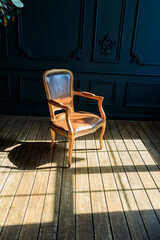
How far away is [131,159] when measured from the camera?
7.44 ft

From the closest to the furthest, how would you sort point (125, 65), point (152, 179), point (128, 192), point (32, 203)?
point (32, 203)
point (128, 192)
point (152, 179)
point (125, 65)

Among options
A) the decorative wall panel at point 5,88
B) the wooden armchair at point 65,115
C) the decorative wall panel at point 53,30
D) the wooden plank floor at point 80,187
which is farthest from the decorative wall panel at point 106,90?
the decorative wall panel at point 5,88

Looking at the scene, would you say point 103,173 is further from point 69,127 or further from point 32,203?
point 32,203

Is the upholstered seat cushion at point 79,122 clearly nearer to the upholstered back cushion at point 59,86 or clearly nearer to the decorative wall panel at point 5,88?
the upholstered back cushion at point 59,86

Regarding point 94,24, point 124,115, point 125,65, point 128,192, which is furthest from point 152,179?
point 94,24

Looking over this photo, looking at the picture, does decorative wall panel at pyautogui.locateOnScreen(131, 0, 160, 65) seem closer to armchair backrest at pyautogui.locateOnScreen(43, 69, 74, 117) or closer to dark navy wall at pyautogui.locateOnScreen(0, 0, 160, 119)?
dark navy wall at pyautogui.locateOnScreen(0, 0, 160, 119)

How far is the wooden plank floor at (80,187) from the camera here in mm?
1473

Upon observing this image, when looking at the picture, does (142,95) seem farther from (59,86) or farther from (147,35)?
(59,86)

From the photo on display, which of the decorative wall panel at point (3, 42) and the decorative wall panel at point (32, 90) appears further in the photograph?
the decorative wall panel at point (32, 90)

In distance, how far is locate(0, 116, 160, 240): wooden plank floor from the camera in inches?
58.0

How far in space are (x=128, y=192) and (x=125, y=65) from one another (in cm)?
176

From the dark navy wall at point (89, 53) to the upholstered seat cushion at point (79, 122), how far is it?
876 millimetres

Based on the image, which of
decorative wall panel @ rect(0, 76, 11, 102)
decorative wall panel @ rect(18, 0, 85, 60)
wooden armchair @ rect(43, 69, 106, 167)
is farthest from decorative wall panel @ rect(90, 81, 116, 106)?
decorative wall panel @ rect(0, 76, 11, 102)

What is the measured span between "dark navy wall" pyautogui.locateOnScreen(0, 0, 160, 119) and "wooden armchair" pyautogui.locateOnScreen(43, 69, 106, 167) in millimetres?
683
